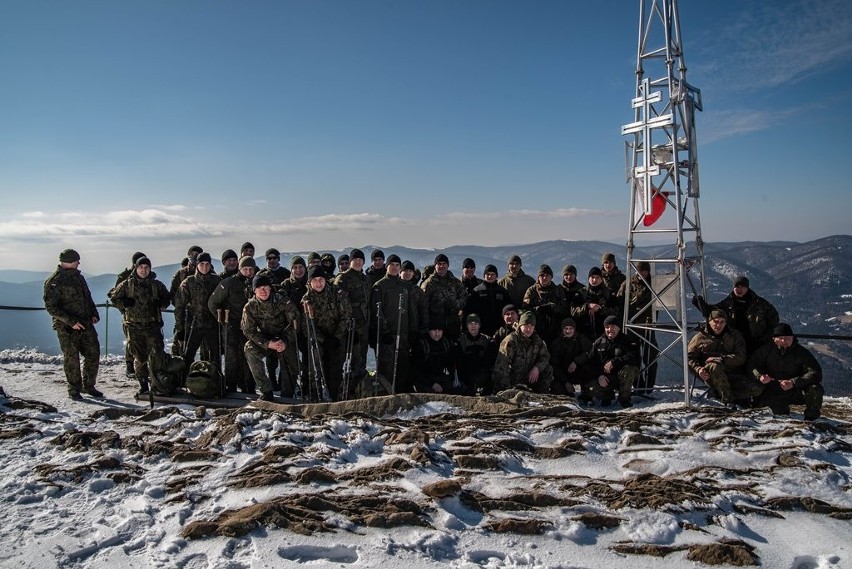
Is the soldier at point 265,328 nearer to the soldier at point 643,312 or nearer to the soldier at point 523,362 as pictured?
the soldier at point 523,362

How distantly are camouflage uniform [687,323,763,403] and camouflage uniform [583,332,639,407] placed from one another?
0.84 metres

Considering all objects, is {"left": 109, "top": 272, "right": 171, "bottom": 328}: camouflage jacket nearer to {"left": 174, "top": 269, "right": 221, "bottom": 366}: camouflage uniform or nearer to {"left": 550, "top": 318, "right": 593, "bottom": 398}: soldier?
{"left": 174, "top": 269, "right": 221, "bottom": 366}: camouflage uniform

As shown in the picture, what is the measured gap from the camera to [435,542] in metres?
3.75

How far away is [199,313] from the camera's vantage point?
9.53 meters

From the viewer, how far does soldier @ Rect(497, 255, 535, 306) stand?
1027 cm

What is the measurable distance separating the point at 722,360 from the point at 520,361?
2946mm

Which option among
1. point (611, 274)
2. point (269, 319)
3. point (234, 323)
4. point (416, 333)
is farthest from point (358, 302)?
point (611, 274)

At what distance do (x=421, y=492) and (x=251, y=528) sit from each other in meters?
1.36

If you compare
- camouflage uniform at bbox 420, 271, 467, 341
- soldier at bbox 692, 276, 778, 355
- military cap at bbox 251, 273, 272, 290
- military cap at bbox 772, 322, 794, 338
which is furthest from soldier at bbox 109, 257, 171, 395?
military cap at bbox 772, 322, 794, 338

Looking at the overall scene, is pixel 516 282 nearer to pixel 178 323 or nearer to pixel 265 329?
pixel 265 329

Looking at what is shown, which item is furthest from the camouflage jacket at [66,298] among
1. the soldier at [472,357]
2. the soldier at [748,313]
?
the soldier at [748,313]

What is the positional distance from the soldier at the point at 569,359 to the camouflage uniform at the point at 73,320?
7512 millimetres

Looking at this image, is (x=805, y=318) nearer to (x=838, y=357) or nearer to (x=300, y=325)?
(x=838, y=357)

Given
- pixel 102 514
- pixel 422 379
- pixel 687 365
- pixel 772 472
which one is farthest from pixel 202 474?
pixel 687 365
